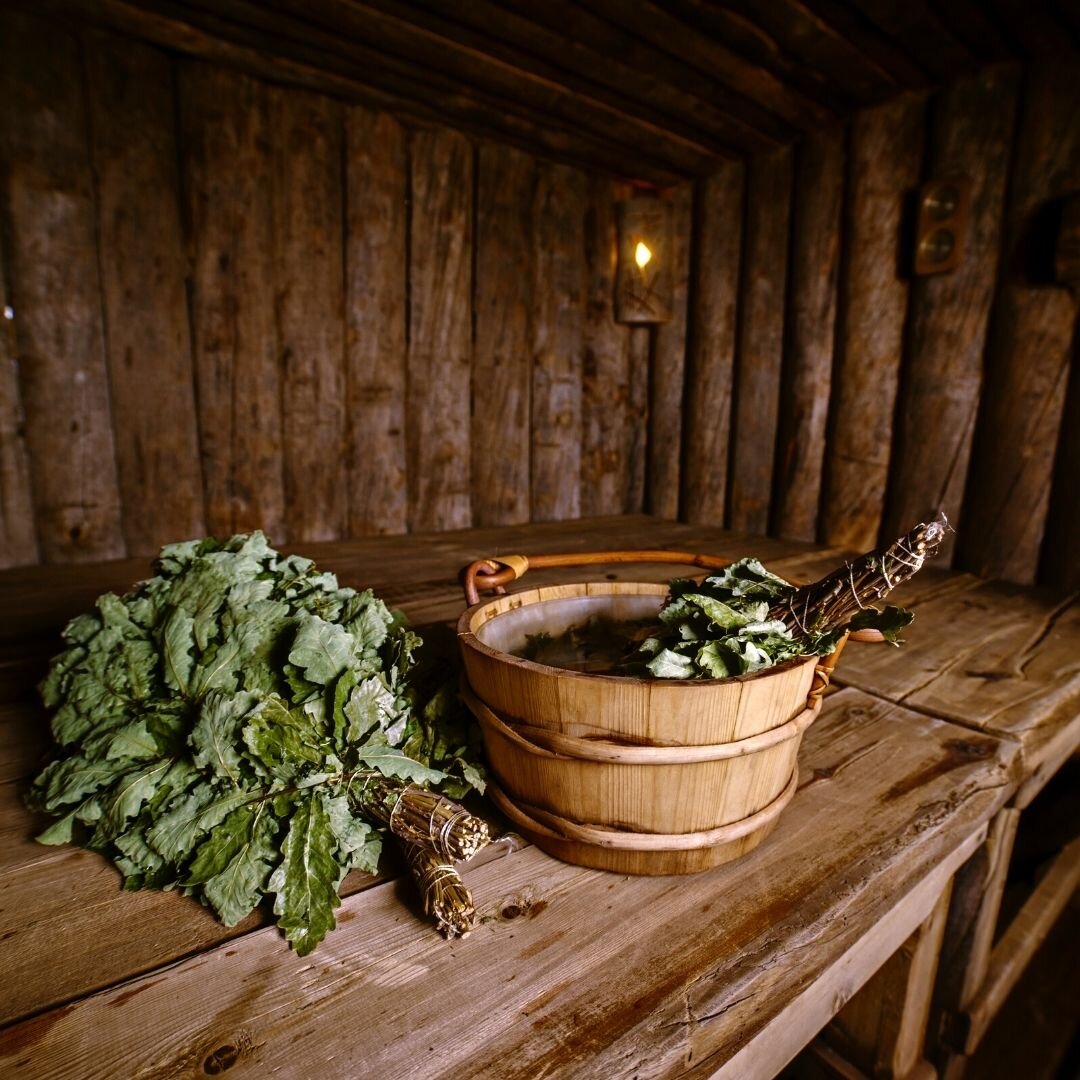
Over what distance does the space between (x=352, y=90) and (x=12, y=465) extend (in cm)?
259

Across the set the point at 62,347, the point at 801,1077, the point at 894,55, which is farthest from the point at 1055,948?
the point at 62,347

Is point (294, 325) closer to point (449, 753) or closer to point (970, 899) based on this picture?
point (449, 753)

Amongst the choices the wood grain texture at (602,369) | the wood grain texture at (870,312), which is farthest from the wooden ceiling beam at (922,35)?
the wood grain texture at (602,369)

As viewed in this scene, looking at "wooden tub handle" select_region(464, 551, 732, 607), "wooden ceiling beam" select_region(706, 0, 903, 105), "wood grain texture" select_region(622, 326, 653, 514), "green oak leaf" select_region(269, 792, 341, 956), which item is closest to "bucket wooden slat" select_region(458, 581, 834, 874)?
"wooden tub handle" select_region(464, 551, 732, 607)

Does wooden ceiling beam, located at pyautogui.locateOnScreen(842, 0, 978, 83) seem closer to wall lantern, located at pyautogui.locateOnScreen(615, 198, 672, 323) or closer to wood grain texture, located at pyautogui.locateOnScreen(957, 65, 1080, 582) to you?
wood grain texture, located at pyautogui.locateOnScreen(957, 65, 1080, 582)

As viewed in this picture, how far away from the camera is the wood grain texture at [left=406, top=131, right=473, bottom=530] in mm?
4113

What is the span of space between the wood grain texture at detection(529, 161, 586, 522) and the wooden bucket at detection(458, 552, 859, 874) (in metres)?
3.76

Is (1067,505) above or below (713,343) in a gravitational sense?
below

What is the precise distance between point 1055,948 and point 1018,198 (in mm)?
3684

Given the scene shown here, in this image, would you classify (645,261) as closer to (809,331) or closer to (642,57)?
(809,331)

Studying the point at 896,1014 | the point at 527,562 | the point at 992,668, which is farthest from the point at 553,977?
the point at 992,668

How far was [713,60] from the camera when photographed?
11.0 feet

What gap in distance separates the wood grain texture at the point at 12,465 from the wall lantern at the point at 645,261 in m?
3.69

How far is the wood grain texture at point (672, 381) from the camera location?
4.85 meters
